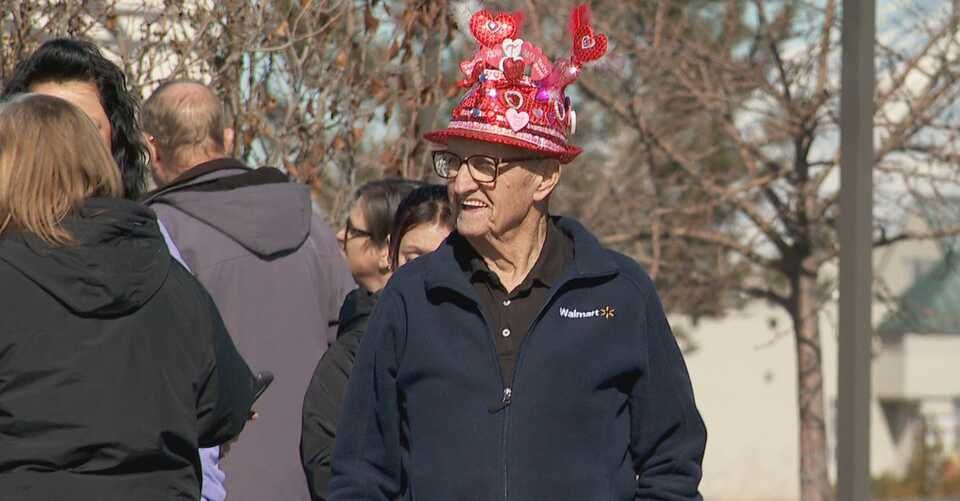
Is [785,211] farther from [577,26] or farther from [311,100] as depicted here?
[577,26]

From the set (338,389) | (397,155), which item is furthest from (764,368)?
(338,389)

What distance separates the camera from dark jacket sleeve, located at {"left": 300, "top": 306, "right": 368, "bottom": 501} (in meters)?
4.44

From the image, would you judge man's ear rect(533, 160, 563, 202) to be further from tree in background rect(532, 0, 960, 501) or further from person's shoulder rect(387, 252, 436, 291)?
tree in background rect(532, 0, 960, 501)

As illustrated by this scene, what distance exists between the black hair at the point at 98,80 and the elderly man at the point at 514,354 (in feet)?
2.97

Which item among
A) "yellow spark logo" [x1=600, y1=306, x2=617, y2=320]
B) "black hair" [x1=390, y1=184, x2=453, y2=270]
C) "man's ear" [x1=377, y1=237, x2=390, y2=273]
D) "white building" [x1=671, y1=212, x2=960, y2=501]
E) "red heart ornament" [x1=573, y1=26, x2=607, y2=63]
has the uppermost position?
"red heart ornament" [x1=573, y1=26, x2=607, y2=63]

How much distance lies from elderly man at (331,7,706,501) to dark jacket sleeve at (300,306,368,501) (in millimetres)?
952

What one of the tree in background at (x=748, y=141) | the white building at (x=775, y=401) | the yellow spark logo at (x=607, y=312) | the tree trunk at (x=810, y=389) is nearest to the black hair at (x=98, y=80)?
the yellow spark logo at (x=607, y=312)

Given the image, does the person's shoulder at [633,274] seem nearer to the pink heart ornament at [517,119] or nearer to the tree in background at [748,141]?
the pink heart ornament at [517,119]

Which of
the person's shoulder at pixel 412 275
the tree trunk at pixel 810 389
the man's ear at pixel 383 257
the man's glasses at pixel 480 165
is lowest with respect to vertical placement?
the tree trunk at pixel 810 389

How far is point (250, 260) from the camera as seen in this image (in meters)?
4.81

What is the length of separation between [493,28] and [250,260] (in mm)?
1490

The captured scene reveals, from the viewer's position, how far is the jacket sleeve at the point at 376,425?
3.43 metres

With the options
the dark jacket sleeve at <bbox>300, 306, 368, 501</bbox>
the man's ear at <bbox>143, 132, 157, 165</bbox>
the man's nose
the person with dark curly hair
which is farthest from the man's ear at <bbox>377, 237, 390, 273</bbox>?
the man's nose

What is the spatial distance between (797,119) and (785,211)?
61 cm
